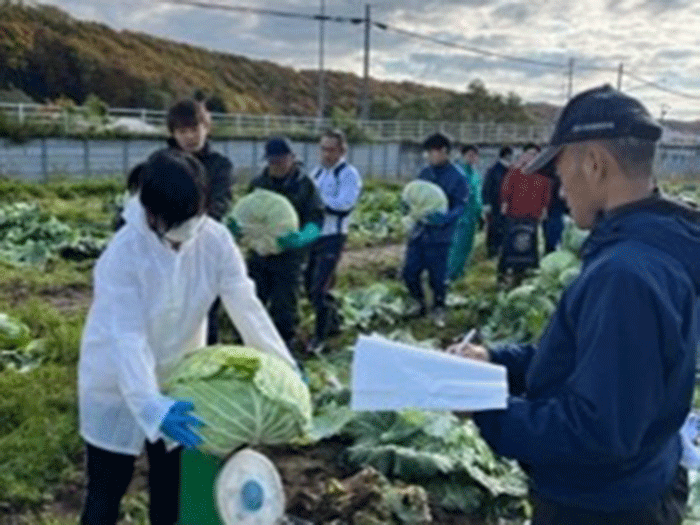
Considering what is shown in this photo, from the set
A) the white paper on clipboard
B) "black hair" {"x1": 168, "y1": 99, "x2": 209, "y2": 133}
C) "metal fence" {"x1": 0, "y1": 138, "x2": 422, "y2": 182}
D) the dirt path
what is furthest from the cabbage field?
"metal fence" {"x1": 0, "y1": 138, "x2": 422, "y2": 182}

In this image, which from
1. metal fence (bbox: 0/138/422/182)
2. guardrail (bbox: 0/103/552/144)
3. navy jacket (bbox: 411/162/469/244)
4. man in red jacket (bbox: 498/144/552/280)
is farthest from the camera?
guardrail (bbox: 0/103/552/144)

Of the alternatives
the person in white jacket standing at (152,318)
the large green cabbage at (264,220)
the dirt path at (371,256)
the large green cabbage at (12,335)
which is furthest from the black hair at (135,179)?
the dirt path at (371,256)

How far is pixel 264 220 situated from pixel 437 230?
275 centimetres

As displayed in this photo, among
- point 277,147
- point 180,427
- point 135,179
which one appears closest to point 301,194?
point 277,147

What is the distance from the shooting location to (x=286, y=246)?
6.46 metres

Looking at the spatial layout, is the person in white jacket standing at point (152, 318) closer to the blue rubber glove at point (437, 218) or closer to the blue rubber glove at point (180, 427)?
the blue rubber glove at point (180, 427)

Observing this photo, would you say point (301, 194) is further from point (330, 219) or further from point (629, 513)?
point (629, 513)

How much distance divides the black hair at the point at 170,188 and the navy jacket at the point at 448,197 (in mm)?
5863

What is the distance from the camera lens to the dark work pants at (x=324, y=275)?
7723 millimetres

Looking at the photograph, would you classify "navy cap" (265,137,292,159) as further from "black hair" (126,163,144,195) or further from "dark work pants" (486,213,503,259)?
"dark work pants" (486,213,503,259)

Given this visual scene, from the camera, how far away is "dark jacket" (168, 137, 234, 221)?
17.9ft

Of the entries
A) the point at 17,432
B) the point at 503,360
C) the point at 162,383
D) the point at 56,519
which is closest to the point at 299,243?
the point at 17,432

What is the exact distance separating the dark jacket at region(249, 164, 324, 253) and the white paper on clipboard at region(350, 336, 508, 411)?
4.68 m

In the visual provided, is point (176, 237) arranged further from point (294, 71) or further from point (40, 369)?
point (294, 71)
